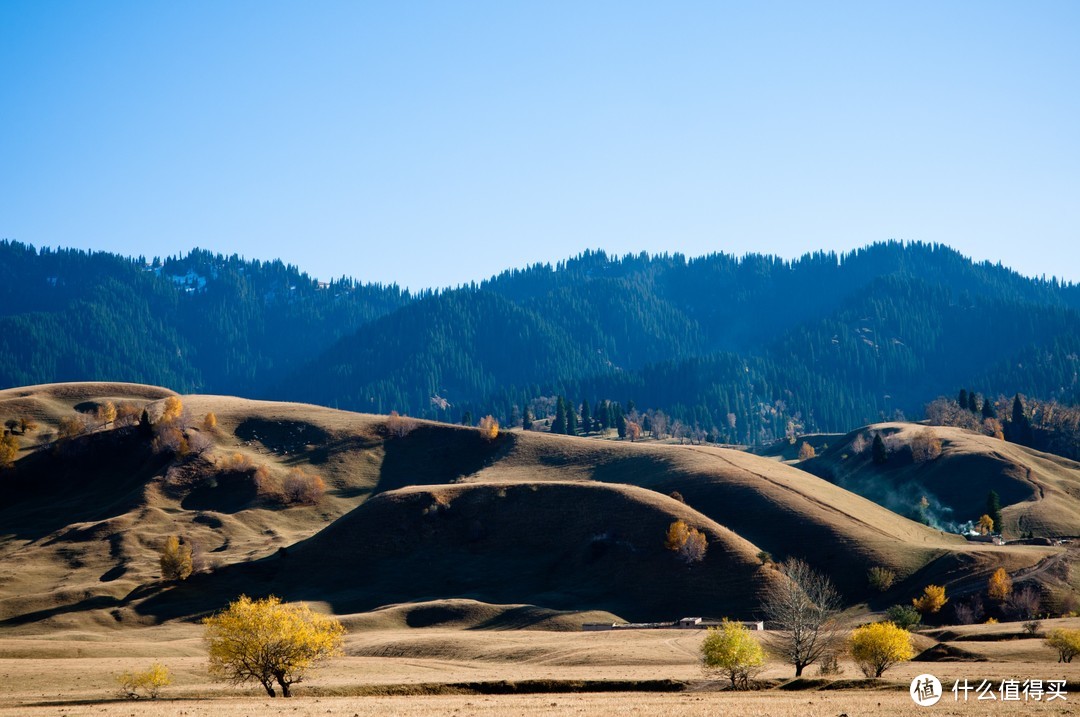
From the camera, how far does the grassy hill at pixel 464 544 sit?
13788 centimetres

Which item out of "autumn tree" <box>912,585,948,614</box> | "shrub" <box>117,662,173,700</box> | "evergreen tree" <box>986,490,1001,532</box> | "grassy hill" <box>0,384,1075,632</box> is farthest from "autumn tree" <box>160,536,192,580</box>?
"evergreen tree" <box>986,490,1001,532</box>

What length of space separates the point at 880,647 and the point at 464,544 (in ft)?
294

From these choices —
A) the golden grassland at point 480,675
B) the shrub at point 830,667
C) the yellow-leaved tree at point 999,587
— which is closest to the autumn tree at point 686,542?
the golden grassland at point 480,675

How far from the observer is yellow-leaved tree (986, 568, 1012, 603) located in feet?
427

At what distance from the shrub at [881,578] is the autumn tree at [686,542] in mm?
22156

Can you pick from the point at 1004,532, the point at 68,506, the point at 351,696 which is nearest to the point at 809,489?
the point at 1004,532

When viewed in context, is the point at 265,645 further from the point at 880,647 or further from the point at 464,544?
the point at 464,544

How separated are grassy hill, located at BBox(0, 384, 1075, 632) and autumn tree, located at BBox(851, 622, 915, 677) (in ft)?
160

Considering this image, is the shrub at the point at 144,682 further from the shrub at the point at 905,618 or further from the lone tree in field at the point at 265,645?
the shrub at the point at 905,618

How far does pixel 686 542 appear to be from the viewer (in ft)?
473

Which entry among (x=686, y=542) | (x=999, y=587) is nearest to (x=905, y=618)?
(x=999, y=587)

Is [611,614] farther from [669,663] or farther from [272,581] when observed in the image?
[272,581]

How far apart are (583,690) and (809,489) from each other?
107511mm

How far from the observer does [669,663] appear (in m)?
96.2
